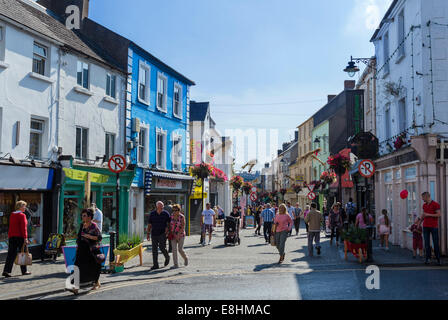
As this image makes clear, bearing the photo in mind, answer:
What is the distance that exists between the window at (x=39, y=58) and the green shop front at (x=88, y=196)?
135 inches

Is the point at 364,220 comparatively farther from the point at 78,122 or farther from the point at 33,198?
the point at 33,198

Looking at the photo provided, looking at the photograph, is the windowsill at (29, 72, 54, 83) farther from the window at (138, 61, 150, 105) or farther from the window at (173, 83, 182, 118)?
the window at (173, 83, 182, 118)

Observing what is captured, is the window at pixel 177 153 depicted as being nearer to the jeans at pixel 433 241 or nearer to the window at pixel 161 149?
the window at pixel 161 149

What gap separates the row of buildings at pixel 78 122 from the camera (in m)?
14.8

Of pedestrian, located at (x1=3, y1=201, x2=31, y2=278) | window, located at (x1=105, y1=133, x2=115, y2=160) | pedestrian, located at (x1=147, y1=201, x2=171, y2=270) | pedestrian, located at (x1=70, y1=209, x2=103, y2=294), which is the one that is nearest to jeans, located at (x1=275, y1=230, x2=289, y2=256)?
pedestrian, located at (x1=147, y1=201, x2=171, y2=270)

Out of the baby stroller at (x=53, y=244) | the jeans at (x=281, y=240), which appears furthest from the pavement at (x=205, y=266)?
the jeans at (x=281, y=240)

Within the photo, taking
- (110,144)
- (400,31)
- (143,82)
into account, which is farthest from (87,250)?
(400,31)

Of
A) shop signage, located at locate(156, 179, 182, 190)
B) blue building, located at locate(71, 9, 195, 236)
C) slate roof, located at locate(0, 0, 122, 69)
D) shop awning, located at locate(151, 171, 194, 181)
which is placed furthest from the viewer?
shop signage, located at locate(156, 179, 182, 190)

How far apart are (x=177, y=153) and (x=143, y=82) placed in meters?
5.43

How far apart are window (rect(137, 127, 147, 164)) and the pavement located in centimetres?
583

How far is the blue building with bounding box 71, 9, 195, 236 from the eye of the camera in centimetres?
2177

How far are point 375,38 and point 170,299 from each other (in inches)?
714

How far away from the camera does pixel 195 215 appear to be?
29.6 metres
